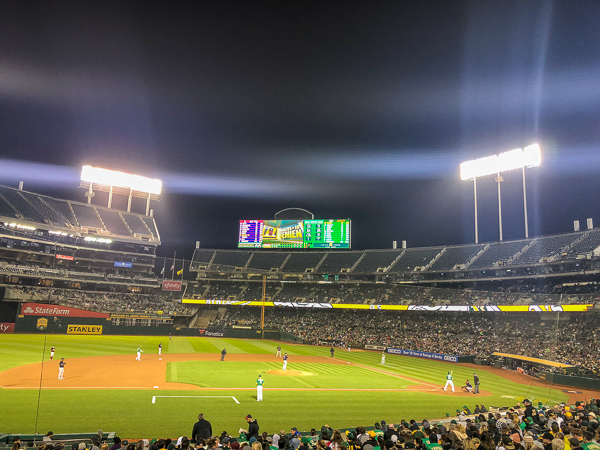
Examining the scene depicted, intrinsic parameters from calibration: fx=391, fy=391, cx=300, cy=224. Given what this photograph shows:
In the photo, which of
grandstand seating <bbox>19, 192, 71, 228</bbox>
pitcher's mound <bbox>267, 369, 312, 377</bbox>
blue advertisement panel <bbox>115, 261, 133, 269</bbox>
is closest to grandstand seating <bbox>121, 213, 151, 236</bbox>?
blue advertisement panel <bbox>115, 261, 133, 269</bbox>

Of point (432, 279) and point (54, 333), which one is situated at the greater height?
point (432, 279)

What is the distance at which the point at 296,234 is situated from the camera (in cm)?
7219

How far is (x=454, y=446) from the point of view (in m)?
9.24

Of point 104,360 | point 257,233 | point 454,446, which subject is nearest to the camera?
point 454,446

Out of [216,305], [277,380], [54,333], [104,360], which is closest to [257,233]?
[216,305]

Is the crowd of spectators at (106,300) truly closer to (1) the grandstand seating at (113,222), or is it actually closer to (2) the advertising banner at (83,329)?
(2) the advertising banner at (83,329)

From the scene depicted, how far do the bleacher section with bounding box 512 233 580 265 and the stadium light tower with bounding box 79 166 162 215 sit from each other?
67.5 metres

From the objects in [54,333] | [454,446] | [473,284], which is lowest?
[54,333]

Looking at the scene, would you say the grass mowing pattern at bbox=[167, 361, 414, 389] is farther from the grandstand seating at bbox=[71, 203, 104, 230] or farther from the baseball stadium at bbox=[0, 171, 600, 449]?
the grandstand seating at bbox=[71, 203, 104, 230]

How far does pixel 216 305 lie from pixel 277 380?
51652mm

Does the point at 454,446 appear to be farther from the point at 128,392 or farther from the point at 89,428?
the point at 128,392

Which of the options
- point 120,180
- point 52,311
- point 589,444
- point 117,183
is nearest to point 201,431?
Result: point 589,444

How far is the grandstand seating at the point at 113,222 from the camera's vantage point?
7944 centimetres

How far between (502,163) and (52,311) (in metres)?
67.3
